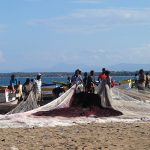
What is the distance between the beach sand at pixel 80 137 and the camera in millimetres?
13062

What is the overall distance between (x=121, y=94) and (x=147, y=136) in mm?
6326

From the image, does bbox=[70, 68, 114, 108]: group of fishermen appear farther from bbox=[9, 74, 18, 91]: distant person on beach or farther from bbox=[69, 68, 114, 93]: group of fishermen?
bbox=[9, 74, 18, 91]: distant person on beach

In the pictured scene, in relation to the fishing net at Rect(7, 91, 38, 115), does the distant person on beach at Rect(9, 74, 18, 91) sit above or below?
above

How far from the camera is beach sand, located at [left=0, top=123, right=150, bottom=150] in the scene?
13062 mm

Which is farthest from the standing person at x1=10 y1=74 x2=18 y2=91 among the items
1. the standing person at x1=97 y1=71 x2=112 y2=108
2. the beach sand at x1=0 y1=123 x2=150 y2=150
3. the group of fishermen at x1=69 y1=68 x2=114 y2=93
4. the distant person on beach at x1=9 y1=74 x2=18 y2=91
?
the beach sand at x1=0 y1=123 x2=150 y2=150

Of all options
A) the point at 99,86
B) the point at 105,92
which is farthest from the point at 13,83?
the point at 105,92

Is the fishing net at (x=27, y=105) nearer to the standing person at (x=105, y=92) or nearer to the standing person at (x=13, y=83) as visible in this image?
the standing person at (x=105, y=92)

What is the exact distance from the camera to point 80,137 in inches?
572

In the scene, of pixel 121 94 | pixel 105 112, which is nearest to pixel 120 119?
pixel 105 112

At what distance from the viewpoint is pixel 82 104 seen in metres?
19.8

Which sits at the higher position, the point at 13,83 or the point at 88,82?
the point at 88,82

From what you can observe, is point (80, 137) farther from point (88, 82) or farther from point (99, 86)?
point (88, 82)

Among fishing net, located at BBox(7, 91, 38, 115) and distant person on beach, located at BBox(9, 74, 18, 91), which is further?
distant person on beach, located at BBox(9, 74, 18, 91)

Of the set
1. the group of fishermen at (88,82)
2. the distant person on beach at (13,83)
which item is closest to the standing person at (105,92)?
the group of fishermen at (88,82)
